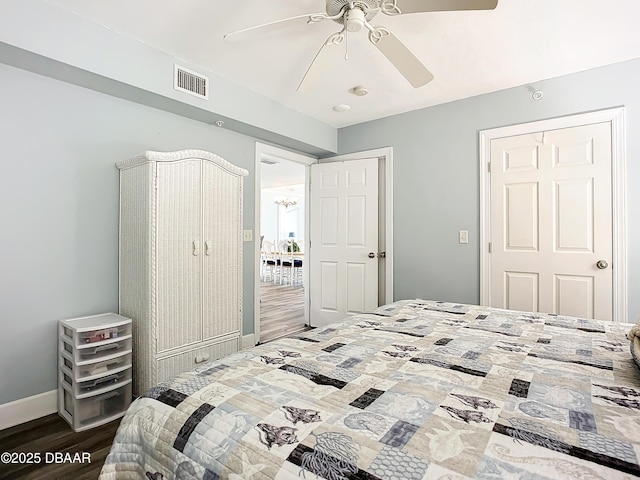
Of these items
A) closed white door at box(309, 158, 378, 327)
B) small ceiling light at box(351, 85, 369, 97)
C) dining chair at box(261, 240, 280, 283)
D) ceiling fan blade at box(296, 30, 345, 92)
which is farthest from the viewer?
dining chair at box(261, 240, 280, 283)

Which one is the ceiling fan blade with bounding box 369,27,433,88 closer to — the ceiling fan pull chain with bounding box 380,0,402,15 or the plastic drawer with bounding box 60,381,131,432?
the ceiling fan pull chain with bounding box 380,0,402,15

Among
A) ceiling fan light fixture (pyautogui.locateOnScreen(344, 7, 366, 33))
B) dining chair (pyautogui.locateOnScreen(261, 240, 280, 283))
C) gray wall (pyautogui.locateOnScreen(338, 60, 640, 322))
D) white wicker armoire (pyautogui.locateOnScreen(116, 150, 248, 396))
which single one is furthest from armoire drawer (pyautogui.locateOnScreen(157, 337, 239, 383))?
dining chair (pyautogui.locateOnScreen(261, 240, 280, 283))

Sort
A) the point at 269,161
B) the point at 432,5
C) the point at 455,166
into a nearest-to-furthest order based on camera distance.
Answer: the point at 432,5 < the point at 455,166 < the point at 269,161

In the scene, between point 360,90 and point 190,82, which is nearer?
point 190,82

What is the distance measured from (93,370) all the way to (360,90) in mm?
2912

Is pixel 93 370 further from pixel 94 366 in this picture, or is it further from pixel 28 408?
pixel 28 408

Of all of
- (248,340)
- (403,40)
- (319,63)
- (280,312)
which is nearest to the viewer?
(319,63)

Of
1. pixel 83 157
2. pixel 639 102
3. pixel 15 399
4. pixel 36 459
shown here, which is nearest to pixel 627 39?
pixel 639 102

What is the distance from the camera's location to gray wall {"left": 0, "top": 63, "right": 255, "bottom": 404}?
6.60 ft

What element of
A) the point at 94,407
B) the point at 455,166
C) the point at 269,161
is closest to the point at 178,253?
the point at 94,407

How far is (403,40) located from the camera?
228 centimetres

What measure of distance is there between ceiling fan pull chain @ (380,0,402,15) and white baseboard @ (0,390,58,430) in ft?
9.58

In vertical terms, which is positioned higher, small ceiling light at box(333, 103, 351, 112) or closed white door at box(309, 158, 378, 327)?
small ceiling light at box(333, 103, 351, 112)

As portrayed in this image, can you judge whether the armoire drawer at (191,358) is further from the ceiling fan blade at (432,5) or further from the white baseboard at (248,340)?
the ceiling fan blade at (432,5)
